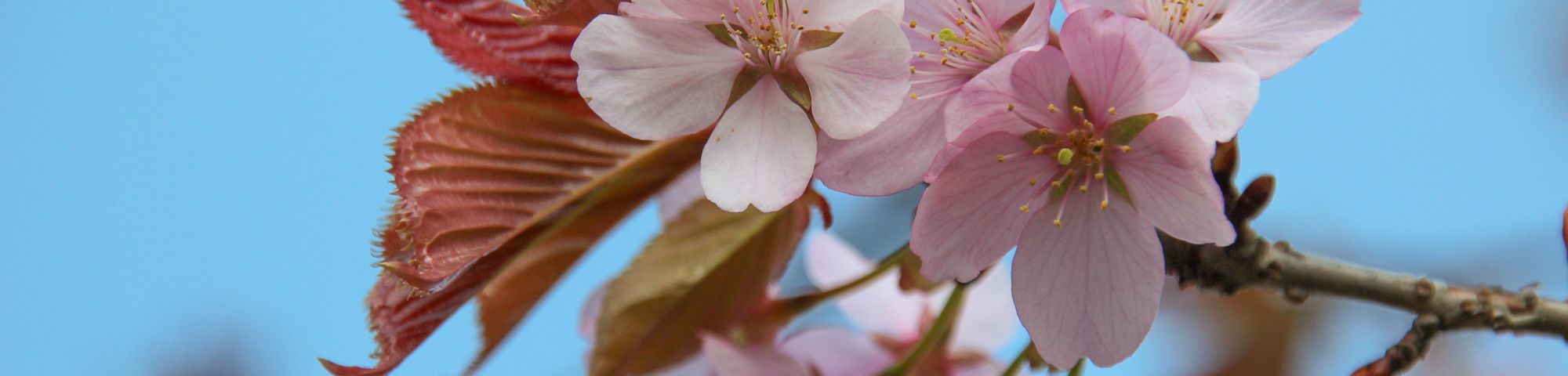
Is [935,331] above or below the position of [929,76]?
below

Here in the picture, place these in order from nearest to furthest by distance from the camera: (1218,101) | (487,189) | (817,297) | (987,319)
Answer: (1218,101)
(487,189)
(817,297)
(987,319)

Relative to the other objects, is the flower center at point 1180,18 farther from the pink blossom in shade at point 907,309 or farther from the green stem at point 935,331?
the pink blossom in shade at point 907,309

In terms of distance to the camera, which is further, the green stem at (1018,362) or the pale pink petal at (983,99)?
the green stem at (1018,362)

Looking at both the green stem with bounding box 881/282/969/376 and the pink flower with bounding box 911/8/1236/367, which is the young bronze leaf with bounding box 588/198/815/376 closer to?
the green stem with bounding box 881/282/969/376

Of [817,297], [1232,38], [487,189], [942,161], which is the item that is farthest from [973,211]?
[817,297]

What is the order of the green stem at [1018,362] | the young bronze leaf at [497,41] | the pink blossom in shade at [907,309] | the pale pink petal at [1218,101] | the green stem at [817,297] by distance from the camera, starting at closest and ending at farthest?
the pale pink petal at [1218,101] → the young bronze leaf at [497,41] → the green stem at [1018,362] → the green stem at [817,297] → the pink blossom in shade at [907,309]

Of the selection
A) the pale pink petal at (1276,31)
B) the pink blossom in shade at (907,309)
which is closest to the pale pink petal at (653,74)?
the pale pink petal at (1276,31)

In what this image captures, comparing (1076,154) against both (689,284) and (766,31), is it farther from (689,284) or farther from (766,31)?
(689,284)

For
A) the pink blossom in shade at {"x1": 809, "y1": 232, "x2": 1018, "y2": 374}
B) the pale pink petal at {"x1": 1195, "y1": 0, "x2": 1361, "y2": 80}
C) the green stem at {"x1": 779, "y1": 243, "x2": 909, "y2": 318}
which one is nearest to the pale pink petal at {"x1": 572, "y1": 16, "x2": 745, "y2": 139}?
the pale pink petal at {"x1": 1195, "y1": 0, "x2": 1361, "y2": 80}
